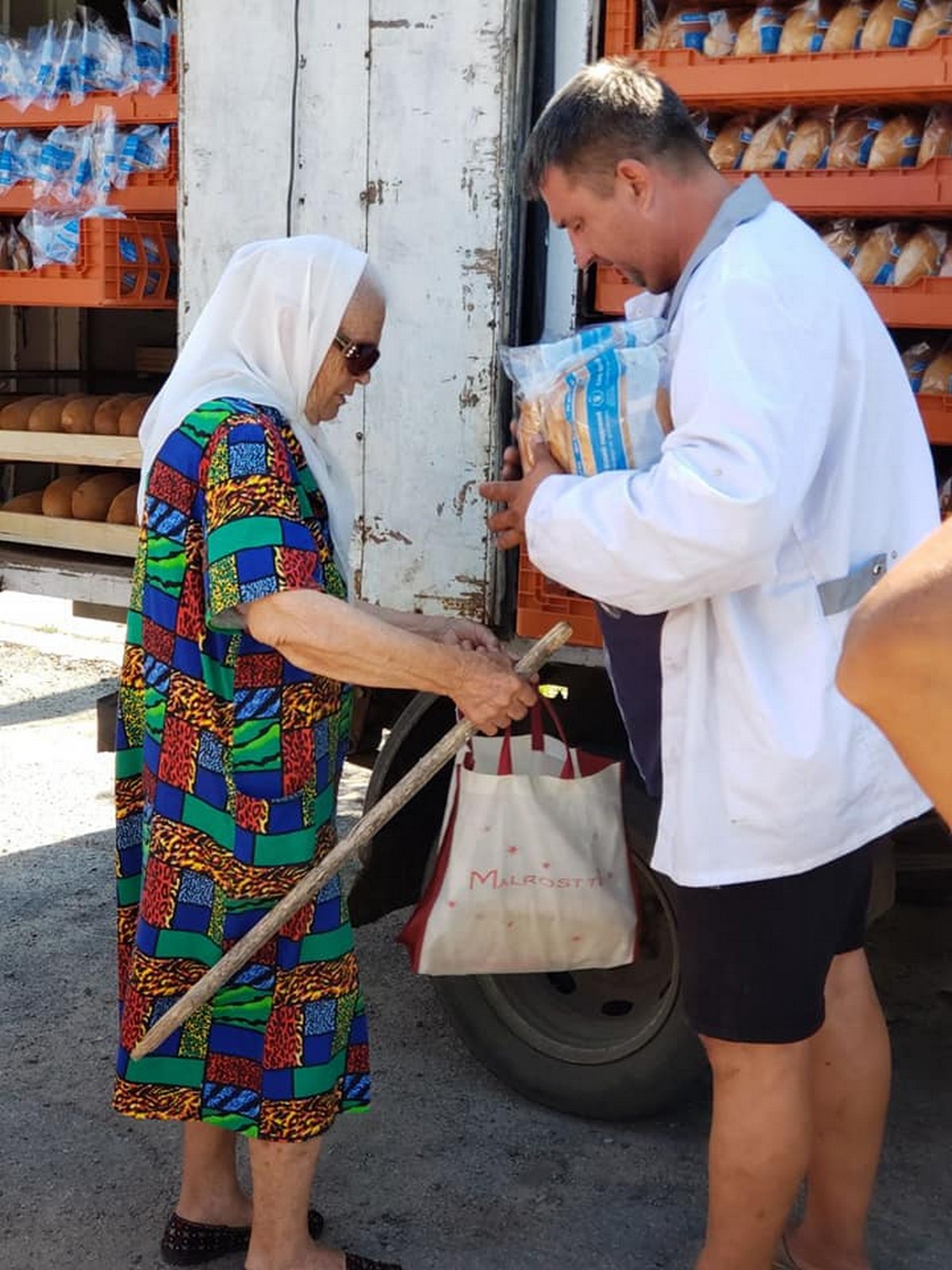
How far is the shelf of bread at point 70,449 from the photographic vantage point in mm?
3941

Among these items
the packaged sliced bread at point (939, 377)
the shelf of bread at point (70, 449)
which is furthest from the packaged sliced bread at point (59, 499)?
the packaged sliced bread at point (939, 377)

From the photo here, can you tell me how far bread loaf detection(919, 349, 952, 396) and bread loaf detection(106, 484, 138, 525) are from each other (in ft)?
6.99

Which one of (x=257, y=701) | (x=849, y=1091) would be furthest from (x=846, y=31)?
(x=849, y=1091)

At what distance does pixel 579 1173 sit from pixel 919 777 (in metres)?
2.26

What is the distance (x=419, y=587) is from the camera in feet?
9.98

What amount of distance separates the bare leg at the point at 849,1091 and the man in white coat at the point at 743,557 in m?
0.21

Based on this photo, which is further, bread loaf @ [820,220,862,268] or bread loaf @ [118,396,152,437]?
bread loaf @ [118,396,152,437]

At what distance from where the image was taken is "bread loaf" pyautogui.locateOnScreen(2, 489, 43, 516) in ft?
14.1

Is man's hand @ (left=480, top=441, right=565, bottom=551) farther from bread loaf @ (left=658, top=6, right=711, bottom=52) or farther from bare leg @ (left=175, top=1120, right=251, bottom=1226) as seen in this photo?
bare leg @ (left=175, top=1120, right=251, bottom=1226)

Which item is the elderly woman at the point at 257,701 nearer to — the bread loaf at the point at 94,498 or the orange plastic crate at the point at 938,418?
the orange plastic crate at the point at 938,418

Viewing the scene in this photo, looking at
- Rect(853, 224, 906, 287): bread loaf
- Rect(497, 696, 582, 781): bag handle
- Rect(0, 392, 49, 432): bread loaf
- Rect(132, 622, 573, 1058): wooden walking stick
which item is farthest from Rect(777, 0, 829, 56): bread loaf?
Rect(0, 392, 49, 432): bread loaf

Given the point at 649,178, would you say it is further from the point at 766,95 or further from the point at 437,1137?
the point at 437,1137

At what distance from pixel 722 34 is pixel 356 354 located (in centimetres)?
100

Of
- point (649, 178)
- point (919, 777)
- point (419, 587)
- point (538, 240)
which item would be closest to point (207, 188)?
point (538, 240)
